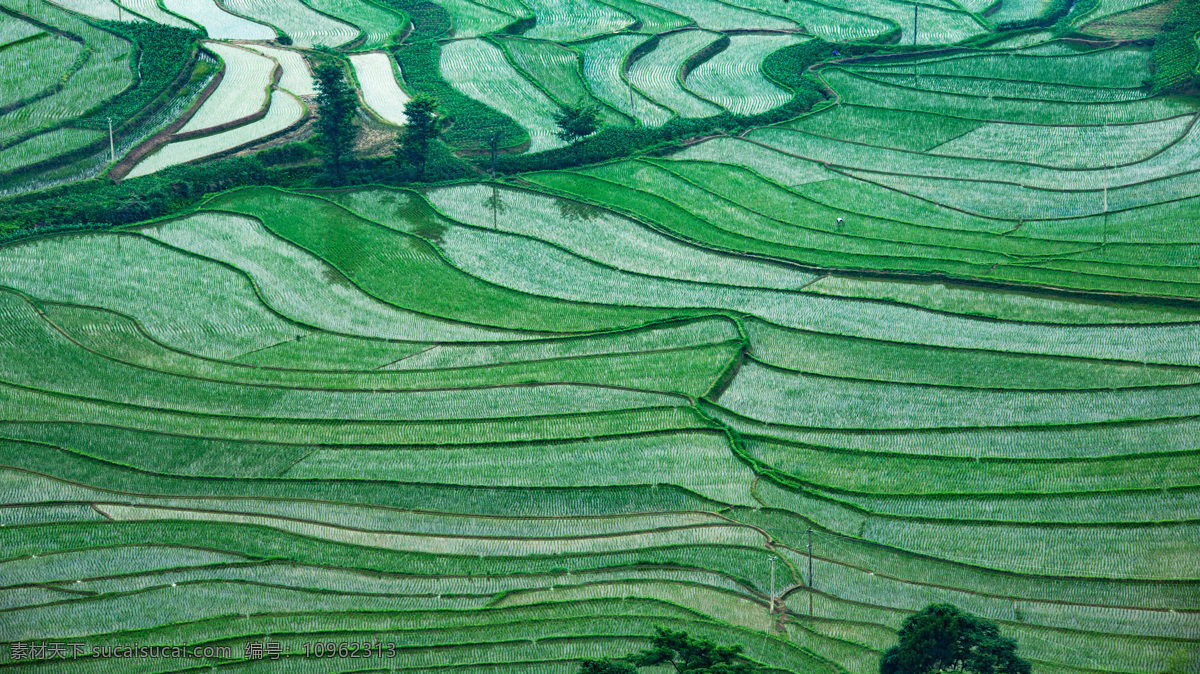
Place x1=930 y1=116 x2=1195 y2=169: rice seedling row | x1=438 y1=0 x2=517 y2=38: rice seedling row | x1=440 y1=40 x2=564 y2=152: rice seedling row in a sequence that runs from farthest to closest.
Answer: x1=438 y1=0 x2=517 y2=38: rice seedling row < x1=440 y1=40 x2=564 y2=152: rice seedling row < x1=930 y1=116 x2=1195 y2=169: rice seedling row

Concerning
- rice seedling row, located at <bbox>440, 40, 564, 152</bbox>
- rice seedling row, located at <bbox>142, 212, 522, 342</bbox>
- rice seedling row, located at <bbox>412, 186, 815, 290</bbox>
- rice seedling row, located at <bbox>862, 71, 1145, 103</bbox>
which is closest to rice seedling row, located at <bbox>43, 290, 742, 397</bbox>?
rice seedling row, located at <bbox>142, 212, 522, 342</bbox>

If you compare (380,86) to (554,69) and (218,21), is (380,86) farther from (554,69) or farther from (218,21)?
(218,21)

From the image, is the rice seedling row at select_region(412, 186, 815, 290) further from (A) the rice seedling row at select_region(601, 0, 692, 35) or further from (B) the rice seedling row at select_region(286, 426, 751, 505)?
(A) the rice seedling row at select_region(601, 0, 692, 35)

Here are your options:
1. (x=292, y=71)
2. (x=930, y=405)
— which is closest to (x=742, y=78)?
(x=292, y=71)

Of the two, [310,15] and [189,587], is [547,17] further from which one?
[189,587]

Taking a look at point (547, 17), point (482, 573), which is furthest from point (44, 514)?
point (547, 17)
